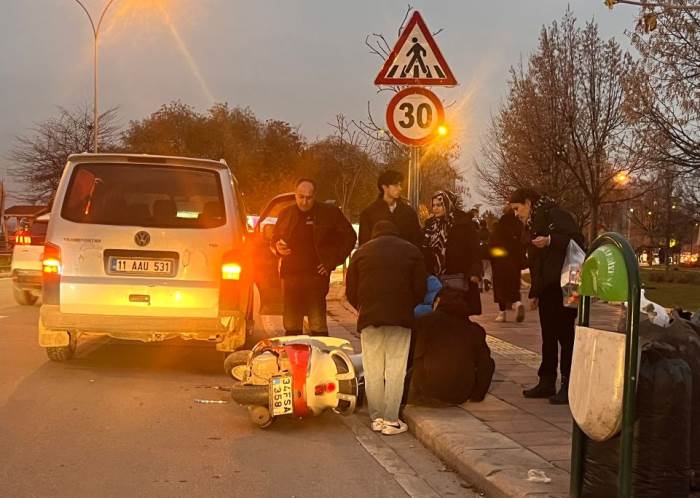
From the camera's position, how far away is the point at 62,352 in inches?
342

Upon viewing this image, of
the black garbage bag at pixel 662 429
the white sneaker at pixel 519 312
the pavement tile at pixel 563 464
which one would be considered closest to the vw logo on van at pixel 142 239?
the pavement tile at pixel 563 464

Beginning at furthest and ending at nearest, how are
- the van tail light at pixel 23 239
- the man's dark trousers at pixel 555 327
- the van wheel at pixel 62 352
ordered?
1. the van tail light at pixel 23 239
2. the van wheel at pixel 62 352
3. the man's dark trousers at pixel 555 327

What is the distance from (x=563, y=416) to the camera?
634cm

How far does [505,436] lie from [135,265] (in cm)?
387

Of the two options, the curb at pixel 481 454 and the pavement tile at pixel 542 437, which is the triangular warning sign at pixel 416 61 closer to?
the curb at pixel 481 454

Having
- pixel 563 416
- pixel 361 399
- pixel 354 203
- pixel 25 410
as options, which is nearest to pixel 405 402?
pixel 361 399

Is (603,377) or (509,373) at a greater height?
(603,377)

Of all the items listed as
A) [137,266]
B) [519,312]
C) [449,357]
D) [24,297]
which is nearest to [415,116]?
[449,357]

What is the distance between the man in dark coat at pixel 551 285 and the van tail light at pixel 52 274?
14.0ft

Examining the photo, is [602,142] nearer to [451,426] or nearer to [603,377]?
[451,426]

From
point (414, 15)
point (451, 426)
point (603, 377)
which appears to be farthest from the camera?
point (414, 15)

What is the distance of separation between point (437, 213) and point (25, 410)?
166 inches

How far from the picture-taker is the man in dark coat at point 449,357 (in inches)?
257

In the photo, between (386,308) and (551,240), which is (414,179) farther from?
(386,308)
